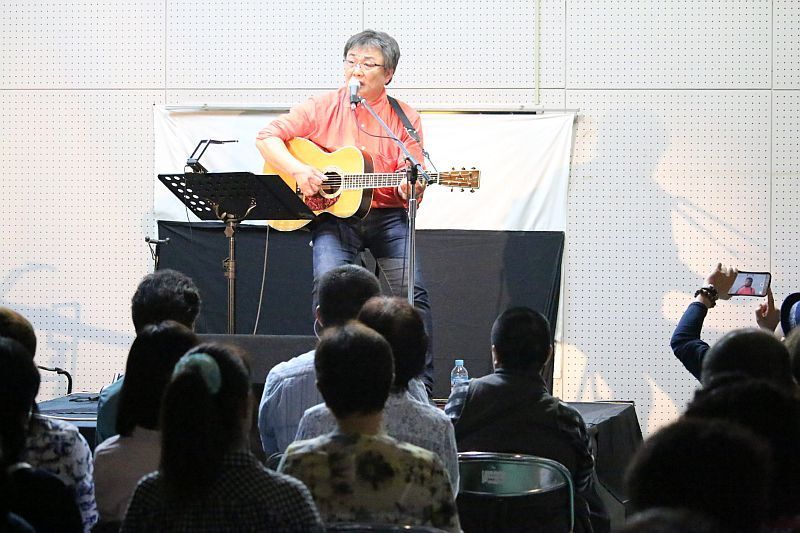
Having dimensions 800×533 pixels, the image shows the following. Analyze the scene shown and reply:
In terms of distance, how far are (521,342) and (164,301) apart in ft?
4.14

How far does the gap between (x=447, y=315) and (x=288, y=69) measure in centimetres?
190

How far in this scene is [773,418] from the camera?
179 centimetres

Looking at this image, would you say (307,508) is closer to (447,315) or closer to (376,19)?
(447,315)

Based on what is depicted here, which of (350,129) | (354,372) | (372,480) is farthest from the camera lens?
(350,129)

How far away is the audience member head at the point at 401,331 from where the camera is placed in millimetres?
2824

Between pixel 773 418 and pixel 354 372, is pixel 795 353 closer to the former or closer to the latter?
pixel 773 418

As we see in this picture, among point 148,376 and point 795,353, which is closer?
point 148,376

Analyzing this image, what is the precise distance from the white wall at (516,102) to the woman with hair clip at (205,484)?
15.0ft

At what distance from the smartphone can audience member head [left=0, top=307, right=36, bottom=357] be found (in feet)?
8.94

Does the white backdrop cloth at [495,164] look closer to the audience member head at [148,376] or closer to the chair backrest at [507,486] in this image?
the chair backrest at [507,486]

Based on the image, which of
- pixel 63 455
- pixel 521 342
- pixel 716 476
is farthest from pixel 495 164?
pixel 716 476

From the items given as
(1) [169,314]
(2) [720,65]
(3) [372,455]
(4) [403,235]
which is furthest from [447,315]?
(3) [372,455]

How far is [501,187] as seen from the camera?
6215 mm

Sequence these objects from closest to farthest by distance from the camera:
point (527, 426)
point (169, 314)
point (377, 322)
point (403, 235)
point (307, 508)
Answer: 1. point (307, 508)
2. point (377, 322)
3. point (527, 426)
4. point (169, 314)
5. point (403, 235)
